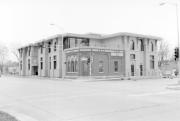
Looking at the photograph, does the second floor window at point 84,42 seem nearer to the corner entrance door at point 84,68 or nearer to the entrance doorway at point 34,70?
the corner entrance door at point 84,68

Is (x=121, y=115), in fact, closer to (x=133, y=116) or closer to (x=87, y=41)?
(x=133, y=116)

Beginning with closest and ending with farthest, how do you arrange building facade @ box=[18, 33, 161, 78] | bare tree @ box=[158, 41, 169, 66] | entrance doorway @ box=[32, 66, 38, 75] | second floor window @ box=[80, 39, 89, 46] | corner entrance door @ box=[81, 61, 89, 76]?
corner entrance door @ box=[81, 61, 89, 76], building facade @ box=[18, 33, 161, 78], second floor window @ box=[80, 39, 89, 46], entrance doorway @ box=[32, 66, 38, 75], bare tree @ box=[158, 41, 169, 66]

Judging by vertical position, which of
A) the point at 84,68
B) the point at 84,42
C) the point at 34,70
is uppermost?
the point at 84,42

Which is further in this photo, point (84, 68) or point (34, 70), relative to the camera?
point (34, 70)

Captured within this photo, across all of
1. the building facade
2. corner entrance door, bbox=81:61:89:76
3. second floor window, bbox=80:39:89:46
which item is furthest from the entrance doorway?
corner entrance door, bbox=81:61:89:76

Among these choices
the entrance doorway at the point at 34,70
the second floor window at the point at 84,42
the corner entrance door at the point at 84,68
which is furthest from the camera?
the entrance doorway at the point at 34,70

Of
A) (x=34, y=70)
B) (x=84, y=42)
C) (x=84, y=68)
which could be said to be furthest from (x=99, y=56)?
(x=34, y=70)

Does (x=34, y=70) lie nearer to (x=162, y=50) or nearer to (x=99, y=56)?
(x=99, y=56)

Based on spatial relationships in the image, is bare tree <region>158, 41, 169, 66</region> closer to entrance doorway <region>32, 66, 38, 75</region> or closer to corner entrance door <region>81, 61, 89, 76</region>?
entrance doorway <region>32, 66, 38, 75</region>

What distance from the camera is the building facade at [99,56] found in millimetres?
39969

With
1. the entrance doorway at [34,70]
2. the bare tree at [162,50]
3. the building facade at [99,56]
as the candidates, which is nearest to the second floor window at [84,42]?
the building facade at [99,56]

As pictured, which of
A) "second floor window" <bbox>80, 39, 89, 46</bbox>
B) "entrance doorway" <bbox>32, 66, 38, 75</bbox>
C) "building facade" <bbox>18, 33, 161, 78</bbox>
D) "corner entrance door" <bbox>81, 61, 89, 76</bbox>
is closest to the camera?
"corner entrance door" <bbox>81, 61, 89, 76</bbox>

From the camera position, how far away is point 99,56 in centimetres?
4069

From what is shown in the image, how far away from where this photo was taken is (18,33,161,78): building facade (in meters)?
40.0
